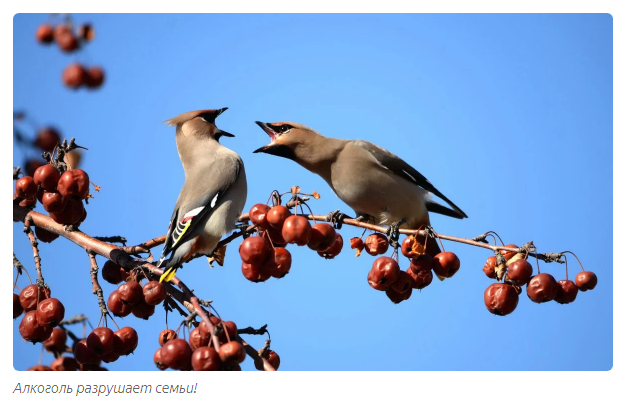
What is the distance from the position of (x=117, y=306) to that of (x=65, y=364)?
442 mm

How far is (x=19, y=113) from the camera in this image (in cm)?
274

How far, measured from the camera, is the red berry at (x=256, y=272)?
9.48ft

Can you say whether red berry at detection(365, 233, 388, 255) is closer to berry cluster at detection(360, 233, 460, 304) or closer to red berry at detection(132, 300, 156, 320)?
berry cluster at detection(360, 233, 460, 304)

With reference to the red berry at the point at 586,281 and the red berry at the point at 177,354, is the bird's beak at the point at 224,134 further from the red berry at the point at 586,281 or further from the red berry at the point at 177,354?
the red berry at the point at 586,281

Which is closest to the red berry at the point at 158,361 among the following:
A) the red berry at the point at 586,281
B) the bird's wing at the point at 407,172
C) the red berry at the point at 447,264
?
the red berry at the point at 447,264

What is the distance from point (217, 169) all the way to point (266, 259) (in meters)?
1.62

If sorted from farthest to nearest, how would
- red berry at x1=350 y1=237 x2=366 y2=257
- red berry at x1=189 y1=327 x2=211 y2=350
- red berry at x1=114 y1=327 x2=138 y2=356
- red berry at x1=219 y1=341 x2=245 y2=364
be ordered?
red berry at x1=350 y1=237 x2=366 y2=257 → red berry at x1=114 y1=327 x2=138 y2=356 → red berry at x1=189 y1=327 x2=211 y2=350 → red berry at x1=219 y1=341 x2=245 y2=364

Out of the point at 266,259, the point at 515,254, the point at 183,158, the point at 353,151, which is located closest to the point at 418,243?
the point at 515,254

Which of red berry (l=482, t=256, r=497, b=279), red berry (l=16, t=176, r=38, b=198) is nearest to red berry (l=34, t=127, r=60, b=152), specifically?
red berry (l=16, t=176, r=38, b=198)

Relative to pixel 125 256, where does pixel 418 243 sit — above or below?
above

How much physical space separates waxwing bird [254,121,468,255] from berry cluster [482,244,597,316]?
1373 millimetres

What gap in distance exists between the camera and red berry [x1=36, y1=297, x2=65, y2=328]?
2736 millimetres

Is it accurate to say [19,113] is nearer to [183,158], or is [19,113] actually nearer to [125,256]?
[125,256]

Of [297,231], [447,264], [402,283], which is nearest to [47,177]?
[297,231]
